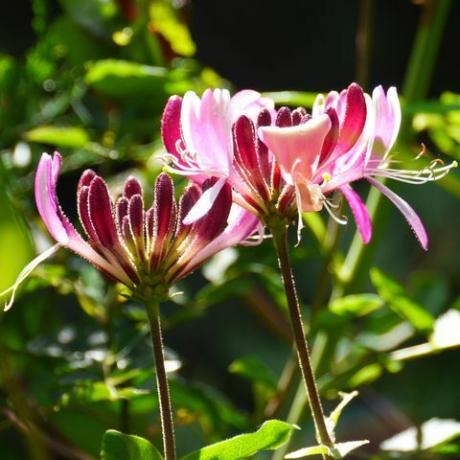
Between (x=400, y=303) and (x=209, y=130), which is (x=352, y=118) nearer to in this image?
(x=209, y=130)

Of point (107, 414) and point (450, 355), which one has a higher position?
point (107, 414)

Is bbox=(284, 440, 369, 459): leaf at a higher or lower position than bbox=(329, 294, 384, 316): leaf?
higher

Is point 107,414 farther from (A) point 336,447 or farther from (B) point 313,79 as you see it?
(B) point 313,79

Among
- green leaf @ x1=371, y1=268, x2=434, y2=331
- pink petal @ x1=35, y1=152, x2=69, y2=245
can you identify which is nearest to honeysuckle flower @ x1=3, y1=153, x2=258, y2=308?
pink petal @ x1=35, y1=152, x2=69, y2=245

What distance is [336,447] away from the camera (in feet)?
1.13

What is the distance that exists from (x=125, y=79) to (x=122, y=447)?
12.9 inches

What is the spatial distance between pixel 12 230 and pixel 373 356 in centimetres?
38

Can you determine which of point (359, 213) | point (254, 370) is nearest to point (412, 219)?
point (359, 213)

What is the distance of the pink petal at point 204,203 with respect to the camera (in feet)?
1.17

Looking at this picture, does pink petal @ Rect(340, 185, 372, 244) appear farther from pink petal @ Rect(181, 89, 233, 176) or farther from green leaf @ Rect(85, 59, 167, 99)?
green leaf @ Rect(85, 59, 167, 99)

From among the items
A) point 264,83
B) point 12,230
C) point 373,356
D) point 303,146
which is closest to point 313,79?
point 264,83

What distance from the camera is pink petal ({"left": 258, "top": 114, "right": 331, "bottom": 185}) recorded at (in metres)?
0.36

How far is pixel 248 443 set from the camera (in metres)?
0.35

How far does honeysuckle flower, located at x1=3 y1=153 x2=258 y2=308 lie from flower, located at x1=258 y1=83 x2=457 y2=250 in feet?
0.09
